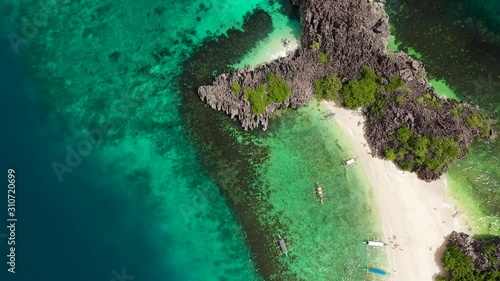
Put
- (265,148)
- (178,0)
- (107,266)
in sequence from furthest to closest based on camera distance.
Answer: (178,0), (265,148), (107,266)

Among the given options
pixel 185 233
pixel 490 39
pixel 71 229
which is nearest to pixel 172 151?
pixel 185 233

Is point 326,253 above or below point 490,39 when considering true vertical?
below

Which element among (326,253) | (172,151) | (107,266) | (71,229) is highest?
(172,151)

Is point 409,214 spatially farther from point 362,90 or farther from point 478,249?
point 362,90

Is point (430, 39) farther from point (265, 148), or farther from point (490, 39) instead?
point (265, 148)

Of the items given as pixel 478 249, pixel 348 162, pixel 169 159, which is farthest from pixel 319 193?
pixel 478 249

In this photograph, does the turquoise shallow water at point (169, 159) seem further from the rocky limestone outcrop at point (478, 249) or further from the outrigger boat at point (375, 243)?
the rocky limestone outcrop at point (478, 249)
